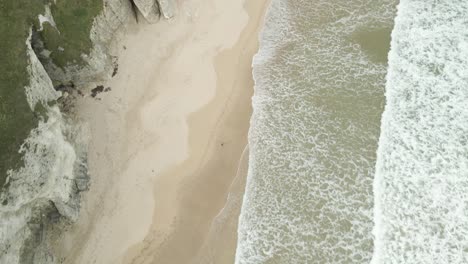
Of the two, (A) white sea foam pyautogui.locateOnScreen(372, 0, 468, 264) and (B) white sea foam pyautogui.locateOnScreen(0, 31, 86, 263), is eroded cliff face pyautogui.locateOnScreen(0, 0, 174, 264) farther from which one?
(A) white sea foam pyautogui.locateOnScreen(372, 0, 468, 264)

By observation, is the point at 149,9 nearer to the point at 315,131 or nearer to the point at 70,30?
the point at 70,30

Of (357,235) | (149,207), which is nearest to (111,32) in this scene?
(149,207)

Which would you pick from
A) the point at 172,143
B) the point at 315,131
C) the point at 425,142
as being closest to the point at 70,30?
the point at 172,143

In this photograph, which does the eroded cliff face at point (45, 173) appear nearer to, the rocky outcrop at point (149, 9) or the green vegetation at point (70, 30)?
the green vegetation at point (70, 30)

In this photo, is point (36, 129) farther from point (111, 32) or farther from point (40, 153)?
point (111, 32)

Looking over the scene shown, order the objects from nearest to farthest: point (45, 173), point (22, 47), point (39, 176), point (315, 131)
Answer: point (39, 176)
point (45, 173)
point (22, 47)
point (315, 131)

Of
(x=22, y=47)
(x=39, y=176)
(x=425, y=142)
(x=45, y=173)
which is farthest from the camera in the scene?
(x=425, y=142)

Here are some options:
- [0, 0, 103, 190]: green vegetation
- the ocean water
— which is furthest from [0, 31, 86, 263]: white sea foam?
the ocean water
